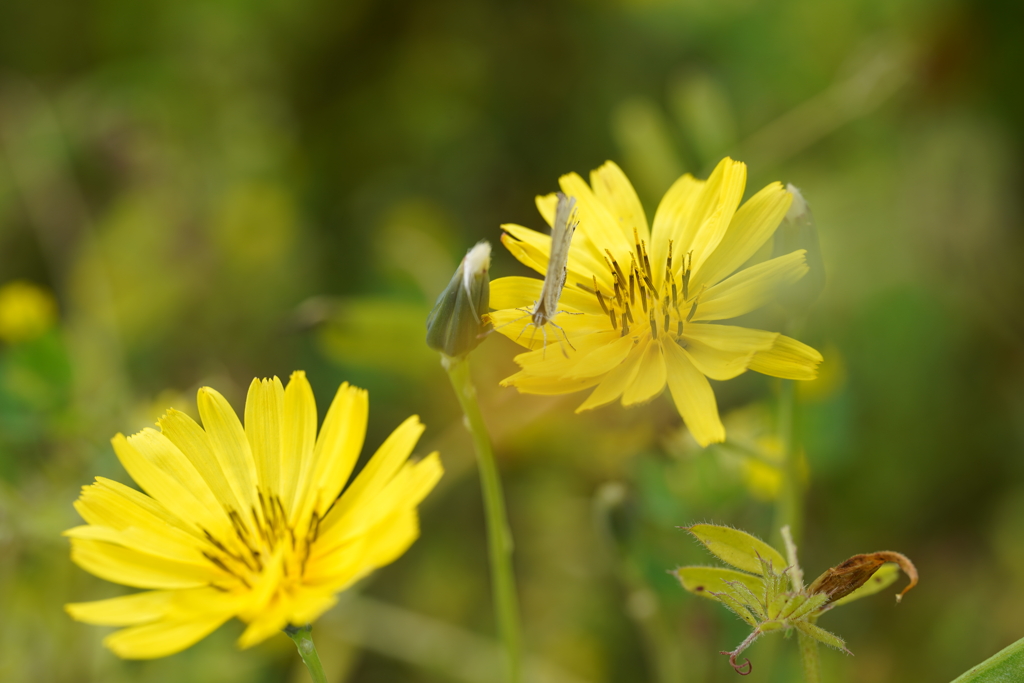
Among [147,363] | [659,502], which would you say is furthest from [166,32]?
[659,502]

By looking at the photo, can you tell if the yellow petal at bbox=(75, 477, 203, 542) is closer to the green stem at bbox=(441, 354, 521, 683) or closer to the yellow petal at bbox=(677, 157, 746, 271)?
the green stem at bbox=(441, 354, 521, 683)

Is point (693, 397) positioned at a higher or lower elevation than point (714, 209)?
lower

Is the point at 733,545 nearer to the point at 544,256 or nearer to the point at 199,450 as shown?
the point at 544,256

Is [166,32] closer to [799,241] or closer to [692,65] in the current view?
[692,65]

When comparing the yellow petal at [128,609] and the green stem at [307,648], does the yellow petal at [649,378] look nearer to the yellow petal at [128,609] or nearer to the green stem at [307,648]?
the green stem at [307,648]

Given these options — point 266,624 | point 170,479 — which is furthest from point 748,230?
point 170,479

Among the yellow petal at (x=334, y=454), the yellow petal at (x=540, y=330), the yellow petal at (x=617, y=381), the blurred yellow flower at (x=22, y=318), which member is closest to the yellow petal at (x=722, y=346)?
the yellow petal at (x=617, y=381)

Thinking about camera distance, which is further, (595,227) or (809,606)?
(595,227)
